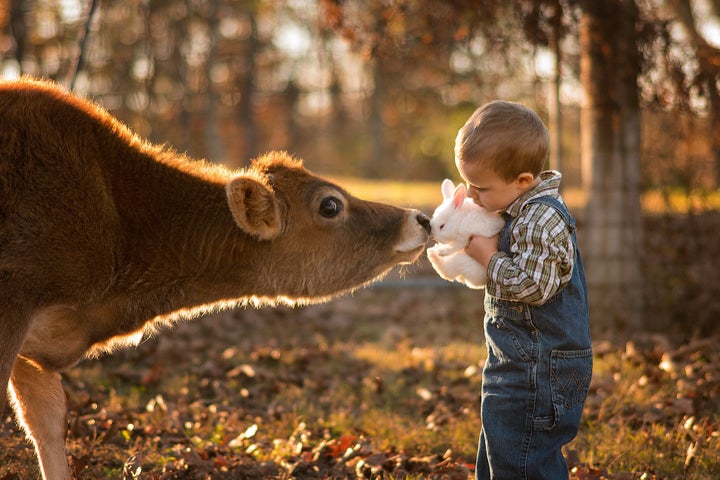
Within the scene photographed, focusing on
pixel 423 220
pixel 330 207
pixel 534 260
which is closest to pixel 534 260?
pixel 534 260

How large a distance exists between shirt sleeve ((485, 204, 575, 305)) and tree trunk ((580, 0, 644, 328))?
542 cm

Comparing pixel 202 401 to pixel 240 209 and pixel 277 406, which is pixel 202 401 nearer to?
pixel 277 406

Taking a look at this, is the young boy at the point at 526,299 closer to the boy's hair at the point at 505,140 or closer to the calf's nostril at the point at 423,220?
the boy's hair at the point at 505,140

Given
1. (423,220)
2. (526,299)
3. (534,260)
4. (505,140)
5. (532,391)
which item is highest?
(505,140)

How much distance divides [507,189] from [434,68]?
24.1 ft

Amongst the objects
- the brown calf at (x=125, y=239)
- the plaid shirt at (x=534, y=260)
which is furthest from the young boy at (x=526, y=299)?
the brown calf at (x=125, y=239)

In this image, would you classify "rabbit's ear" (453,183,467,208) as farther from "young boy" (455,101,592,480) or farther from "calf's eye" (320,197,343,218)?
"calf's eye" (320,197,343,218)

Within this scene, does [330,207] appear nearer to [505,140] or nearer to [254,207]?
[254,207]

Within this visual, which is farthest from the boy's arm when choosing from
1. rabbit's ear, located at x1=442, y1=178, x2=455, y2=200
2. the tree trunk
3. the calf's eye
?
Answer: the tree trunk

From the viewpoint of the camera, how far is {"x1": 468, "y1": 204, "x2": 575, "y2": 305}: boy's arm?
3.66 metres

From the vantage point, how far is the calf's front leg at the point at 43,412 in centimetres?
439

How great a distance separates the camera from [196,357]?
26.6 ft

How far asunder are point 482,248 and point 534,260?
1.02 feet

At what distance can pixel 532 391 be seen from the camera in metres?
3.78
